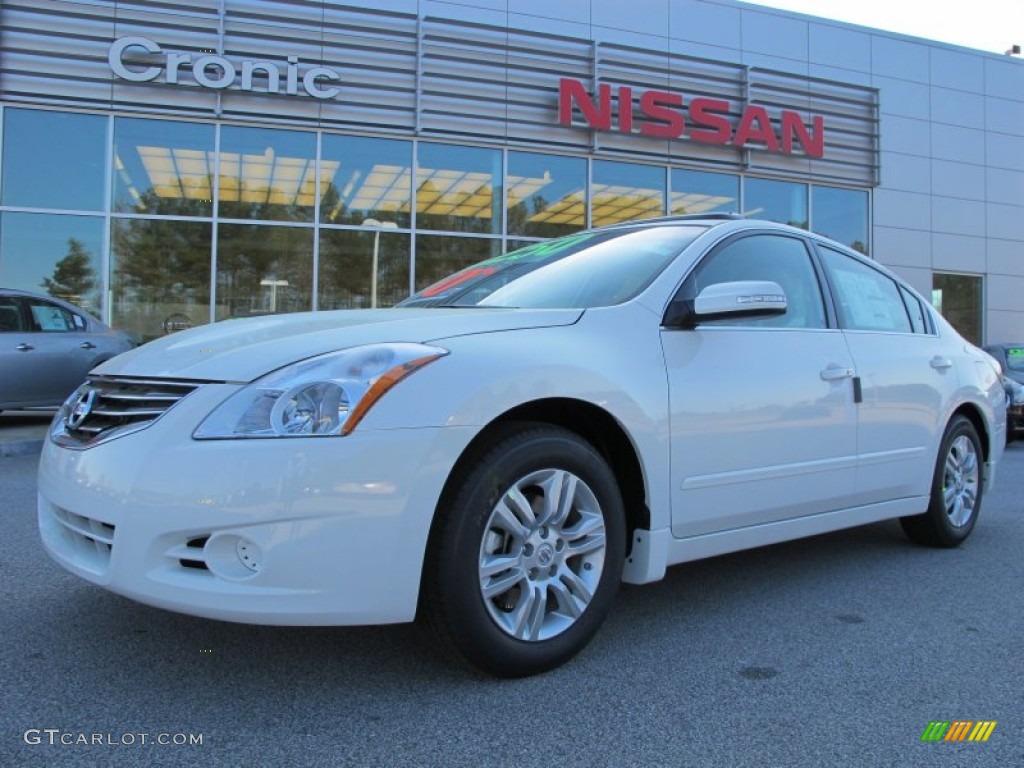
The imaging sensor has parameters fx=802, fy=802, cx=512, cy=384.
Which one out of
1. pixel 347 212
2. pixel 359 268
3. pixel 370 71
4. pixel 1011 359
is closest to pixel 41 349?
pixel 359 268

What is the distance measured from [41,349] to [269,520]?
783cm

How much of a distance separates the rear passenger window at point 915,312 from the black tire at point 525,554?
2.58m

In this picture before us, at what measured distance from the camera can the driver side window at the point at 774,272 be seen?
133 inches

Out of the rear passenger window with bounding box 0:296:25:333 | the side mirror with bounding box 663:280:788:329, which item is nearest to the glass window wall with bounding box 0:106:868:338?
the rear passenger window with bounding box 0:296:25:333

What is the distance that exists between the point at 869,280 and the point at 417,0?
415 inches

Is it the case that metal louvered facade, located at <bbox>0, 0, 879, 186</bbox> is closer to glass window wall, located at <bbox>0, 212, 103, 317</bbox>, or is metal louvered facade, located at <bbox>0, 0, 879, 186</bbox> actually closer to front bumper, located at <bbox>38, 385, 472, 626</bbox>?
glass window wall, located at <bbox>0, 212, 103, 317</bbox>

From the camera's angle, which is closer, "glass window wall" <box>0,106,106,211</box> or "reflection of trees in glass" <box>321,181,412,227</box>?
"glass window wall" <box>0,106,106,211</box>

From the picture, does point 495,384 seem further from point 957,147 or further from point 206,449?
point 957,147

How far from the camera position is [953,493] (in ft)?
14.6

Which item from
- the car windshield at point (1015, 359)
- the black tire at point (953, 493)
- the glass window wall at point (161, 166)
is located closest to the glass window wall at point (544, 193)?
the glass window wall at point (161, 166)

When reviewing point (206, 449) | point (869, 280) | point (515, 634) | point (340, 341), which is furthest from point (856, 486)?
point (206, 449)

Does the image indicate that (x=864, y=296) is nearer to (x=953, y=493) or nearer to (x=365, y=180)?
(x=953, y=493)

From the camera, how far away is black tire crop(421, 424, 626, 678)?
7.80 ft

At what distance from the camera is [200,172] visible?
11.9 metres
